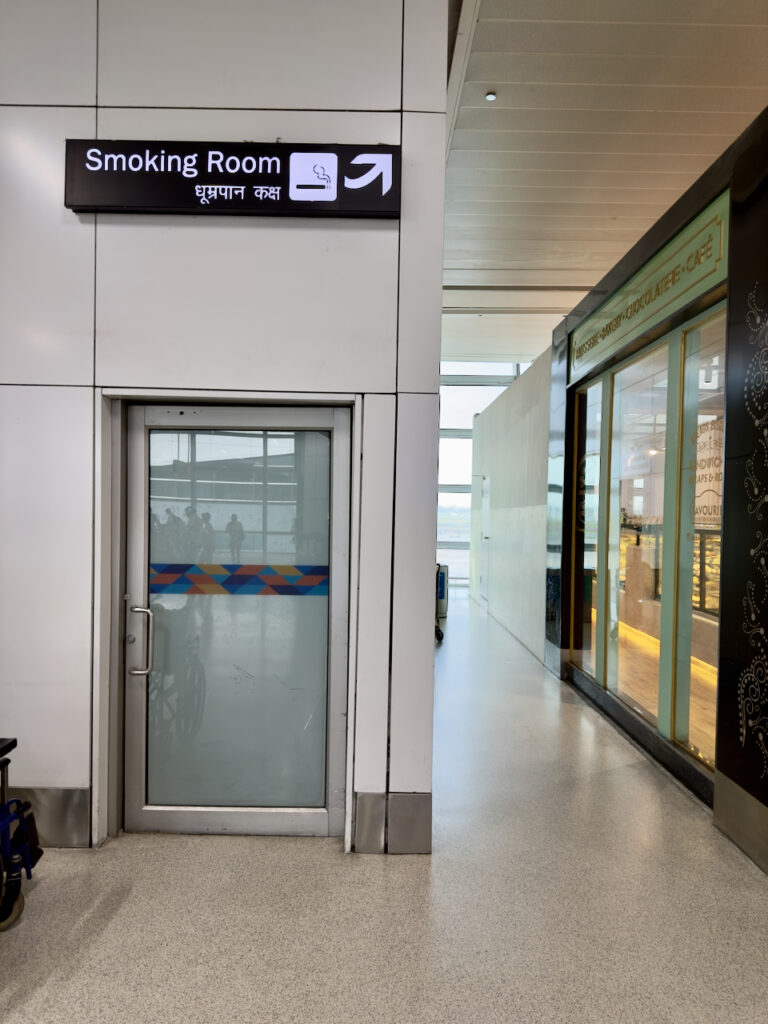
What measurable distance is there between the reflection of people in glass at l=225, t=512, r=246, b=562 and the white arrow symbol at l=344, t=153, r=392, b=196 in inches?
70.1

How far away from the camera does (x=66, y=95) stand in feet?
10.2

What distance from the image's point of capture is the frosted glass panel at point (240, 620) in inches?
132

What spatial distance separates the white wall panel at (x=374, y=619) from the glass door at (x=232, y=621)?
0.69 ft

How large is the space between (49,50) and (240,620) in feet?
9.84

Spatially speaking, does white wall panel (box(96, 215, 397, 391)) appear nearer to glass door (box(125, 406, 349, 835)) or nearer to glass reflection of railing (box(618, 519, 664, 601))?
glass door (box(125, 406, 349, 835))

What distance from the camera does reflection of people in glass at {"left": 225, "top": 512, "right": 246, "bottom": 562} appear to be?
3.34 m

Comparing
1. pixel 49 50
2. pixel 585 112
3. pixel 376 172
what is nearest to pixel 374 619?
pixel 376 172

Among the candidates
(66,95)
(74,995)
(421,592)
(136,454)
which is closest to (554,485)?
(421,592)

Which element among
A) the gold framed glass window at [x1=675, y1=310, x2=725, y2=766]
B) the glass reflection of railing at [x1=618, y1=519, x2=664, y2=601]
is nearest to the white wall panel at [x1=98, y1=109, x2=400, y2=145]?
the gold framed glass window at [x1=675, y1=310, x2=725, y2=766]

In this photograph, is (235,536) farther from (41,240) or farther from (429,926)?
(429,926)

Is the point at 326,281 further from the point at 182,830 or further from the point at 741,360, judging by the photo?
the point at 182,830

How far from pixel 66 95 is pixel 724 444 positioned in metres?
3.93

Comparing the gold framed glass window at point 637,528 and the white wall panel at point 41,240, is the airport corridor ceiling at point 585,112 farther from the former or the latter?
the white wall panel at point 41,240

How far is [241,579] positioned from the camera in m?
3.34
